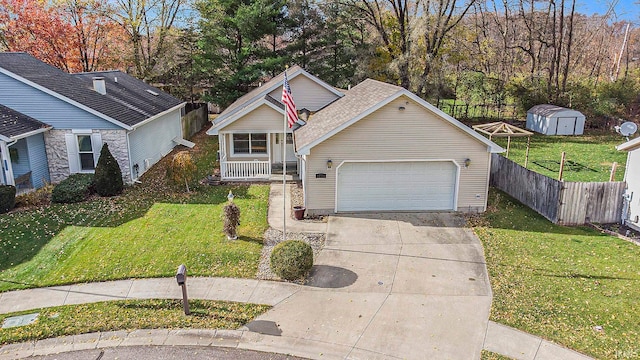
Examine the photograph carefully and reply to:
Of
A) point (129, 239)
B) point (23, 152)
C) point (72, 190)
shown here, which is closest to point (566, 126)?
point (129, 239)

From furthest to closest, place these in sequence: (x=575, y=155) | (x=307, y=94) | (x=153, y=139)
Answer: (x=575, y=155) → (x=307, y=94) → (x=153, y=139)

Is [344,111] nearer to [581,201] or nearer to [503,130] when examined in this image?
[581,201]

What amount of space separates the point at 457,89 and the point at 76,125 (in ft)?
104

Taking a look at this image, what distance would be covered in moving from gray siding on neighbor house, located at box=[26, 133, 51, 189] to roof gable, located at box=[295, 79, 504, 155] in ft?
34.7

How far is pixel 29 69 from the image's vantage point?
18.4 metres

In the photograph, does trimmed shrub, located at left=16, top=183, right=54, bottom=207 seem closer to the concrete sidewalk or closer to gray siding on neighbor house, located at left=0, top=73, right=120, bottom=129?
gray siding on neighbor house, located at left=0, top=73, right=120, bottom=129

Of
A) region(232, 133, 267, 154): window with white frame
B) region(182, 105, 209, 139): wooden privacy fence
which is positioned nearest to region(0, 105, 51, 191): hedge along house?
region(232, 133, 267, 154): window with white frame

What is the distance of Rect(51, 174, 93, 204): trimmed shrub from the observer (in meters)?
15.7

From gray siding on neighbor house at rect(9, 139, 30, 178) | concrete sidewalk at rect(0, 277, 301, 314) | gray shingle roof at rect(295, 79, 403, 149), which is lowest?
concrete sidewalk at rect(0, 277, 301, 314)

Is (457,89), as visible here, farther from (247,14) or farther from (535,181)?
(535,181)

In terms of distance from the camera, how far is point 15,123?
16234 millimetres

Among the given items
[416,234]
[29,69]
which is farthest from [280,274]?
[29,69]

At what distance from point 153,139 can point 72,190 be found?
6.73 meters

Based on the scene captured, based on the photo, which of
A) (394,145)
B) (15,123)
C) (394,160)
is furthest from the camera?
(15,123)
